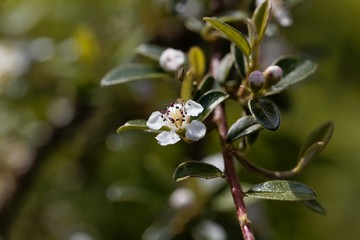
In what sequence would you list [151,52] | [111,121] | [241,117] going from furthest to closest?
[111,121]
[151,52]
[241,117]

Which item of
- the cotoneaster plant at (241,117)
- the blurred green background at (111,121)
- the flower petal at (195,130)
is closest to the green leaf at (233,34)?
the cotoneaster plant at (241,117)

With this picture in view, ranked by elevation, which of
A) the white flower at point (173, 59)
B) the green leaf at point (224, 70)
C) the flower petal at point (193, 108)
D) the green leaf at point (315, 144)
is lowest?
the green leaf at point (315, 144)

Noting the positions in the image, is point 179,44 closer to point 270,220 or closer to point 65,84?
point 65,84

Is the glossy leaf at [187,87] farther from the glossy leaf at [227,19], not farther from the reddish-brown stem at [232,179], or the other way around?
the glossy leaf at [227,19]

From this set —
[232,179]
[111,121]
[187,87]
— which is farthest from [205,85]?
[111,121]

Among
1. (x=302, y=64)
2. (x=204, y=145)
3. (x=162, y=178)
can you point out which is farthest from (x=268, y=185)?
(x=204, y=145)

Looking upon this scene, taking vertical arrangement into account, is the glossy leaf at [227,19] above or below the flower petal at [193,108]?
above

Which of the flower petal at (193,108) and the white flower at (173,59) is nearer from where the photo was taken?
the flower petal at (193,108)

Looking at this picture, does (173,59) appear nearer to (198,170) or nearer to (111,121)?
(198,170)
